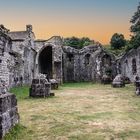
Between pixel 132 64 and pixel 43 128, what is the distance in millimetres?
22767

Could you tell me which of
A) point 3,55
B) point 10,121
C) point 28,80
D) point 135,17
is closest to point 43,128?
point 10,121

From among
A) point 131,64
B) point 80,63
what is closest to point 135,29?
point 131,64

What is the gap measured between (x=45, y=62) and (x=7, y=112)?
3119 centimetres

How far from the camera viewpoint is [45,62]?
124 feet

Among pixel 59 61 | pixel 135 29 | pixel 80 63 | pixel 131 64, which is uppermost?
pixel 135 29

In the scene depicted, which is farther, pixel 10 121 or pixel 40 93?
pixel 40 93

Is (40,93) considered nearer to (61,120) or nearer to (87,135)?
(61,120)

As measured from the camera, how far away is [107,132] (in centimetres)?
678

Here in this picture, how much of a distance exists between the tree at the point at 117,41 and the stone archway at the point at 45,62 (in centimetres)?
1160

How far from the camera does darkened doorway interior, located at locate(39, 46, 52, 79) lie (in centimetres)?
3596

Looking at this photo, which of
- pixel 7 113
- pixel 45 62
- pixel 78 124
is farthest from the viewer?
pixel 45 62

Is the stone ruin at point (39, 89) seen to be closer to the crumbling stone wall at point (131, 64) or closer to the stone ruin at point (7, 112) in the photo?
the stone ruin at point (7, 112)

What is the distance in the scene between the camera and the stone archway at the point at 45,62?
35600mm

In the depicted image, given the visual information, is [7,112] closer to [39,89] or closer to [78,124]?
[78,124]
